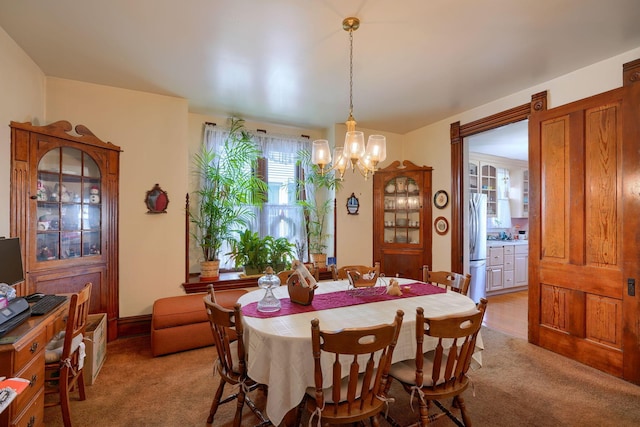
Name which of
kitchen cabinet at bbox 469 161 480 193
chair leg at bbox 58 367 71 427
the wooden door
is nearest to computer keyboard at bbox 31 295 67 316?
chair leg at bbox 58 367 71 427

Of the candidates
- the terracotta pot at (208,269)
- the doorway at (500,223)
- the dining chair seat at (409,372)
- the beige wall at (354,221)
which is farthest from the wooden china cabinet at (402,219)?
the dining chair seat at (409,372)

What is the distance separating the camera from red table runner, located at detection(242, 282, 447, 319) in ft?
6.52

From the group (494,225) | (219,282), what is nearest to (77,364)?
(219,282)

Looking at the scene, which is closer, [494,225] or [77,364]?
[77,364]

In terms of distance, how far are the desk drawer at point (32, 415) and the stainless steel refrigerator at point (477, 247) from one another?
16.4 feet

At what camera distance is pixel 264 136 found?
15.4 feet

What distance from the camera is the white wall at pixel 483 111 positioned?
281cm

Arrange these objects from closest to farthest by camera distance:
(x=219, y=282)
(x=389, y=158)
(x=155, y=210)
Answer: (x=155, y=210)
(x=219, y=282)
(x=389, y=158)

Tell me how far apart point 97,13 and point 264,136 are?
2.64m

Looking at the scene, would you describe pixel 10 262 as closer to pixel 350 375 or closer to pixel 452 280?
pixel 350 375

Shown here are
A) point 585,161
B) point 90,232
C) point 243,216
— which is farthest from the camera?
point 243,216

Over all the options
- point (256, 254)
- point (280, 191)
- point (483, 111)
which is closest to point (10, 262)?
point (256, 254)

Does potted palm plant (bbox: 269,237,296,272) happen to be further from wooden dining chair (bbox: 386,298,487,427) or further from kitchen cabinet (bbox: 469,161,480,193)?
kitchen cabinet (bbox: 469,161,480,193)

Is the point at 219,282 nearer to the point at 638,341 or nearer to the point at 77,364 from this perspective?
the point at 77,364
